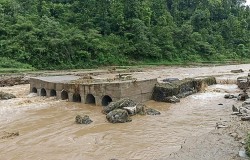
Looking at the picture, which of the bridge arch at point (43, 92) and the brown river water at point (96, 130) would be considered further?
the bridge arch at point (43, 92)

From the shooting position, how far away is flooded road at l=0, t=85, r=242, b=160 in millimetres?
12099

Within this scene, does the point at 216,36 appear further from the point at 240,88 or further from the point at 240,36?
the point at 240,88

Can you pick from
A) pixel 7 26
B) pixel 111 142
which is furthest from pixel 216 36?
pixel 111 142

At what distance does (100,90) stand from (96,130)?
574 cm

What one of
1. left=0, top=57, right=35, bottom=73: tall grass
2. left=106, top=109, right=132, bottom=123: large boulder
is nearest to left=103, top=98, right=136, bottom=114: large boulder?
left=106, top=109, right=132, bottom=123: large boulder

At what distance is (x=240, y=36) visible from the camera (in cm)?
6806

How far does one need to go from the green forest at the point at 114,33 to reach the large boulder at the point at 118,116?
24030mm

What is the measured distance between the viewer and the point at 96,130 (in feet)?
49.4

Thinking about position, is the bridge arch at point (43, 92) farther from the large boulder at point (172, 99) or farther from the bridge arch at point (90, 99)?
the large boulder at point (172, 99)

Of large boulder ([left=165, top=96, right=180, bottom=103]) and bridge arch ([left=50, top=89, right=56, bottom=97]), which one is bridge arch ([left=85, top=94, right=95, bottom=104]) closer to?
bridge arch ([left=50, top=89, right=56, bottom=97])

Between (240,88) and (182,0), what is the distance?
49981 mm

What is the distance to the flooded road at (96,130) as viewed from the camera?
12.1m

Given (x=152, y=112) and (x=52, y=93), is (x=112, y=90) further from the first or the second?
(x=52, y=93)

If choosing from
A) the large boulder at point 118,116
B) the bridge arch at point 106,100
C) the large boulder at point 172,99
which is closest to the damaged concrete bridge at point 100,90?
the bridge arch at point 106,100
